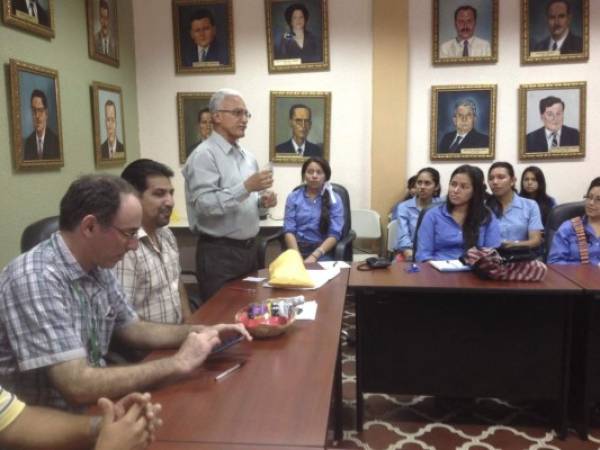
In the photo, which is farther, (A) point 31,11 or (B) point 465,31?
(B) point 465,31

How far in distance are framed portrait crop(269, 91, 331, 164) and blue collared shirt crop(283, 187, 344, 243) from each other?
941 mm

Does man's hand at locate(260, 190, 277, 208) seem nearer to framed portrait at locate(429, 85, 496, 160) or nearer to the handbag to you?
the handbag

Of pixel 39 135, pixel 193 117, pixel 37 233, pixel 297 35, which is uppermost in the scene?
pixel 297 35

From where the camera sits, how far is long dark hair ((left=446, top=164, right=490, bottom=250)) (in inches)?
113

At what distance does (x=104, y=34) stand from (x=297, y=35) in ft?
5.14

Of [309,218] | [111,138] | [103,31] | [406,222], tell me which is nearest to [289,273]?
A: [309,218]

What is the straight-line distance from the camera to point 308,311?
1.86m

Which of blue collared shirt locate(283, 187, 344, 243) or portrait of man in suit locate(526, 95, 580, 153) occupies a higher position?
portrait of man in suit locate(526, 95, 580, 153)

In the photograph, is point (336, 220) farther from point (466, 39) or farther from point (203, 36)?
point (203, 36)

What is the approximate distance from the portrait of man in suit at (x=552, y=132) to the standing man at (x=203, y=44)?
2.74 meters

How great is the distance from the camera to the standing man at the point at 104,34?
12.2 feet

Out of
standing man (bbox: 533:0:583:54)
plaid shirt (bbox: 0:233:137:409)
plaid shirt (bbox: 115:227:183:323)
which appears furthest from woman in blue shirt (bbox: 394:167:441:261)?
plaid shirt (bbox: 0:233:137:409)

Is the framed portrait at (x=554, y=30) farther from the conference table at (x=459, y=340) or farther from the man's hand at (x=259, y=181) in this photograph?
the man's hand at (x=259, y=181)

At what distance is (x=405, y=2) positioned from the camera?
4262 millimetres
